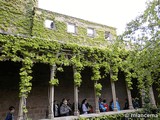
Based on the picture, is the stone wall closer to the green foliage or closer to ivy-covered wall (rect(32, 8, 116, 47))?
the green foliage

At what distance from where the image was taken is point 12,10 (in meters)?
13.1

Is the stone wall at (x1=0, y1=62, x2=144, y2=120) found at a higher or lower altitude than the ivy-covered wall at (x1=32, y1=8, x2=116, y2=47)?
lower

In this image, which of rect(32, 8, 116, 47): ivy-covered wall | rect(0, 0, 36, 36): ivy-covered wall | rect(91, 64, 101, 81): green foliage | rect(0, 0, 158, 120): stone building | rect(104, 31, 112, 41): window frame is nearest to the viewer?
rect(0, 0, 158, 120): stone building

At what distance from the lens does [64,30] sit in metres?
15.7

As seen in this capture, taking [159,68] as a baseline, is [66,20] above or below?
above

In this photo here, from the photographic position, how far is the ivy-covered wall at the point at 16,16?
41.3 feet

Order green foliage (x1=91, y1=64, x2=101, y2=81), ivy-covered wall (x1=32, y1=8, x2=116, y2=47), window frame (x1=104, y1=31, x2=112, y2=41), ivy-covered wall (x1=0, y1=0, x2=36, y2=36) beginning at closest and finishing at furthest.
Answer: green foliage (x1=91, y1=64, x2=101, y2=81)
ivy-covered wall (x1=0, y1=0, x2=36, y2=36)
ivy-covered wall (x1=32, y1=8, x2=116, y2=47)
window frame (x1=104, y1=31, x2=112, y2=41)

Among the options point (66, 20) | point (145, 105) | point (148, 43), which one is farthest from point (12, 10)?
point (145, 105)

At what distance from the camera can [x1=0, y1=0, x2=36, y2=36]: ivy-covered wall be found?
12583 millimetres

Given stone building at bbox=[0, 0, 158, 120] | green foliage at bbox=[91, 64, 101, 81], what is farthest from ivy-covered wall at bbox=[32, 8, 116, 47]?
green foliage at bbox=[91, 64, 101, 81]

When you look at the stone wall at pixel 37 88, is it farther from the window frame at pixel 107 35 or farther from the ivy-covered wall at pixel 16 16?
the window frame at pixel 107 35

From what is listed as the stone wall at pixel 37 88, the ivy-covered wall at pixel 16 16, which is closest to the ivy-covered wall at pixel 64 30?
the ivy-covered wall at pixel 16 16

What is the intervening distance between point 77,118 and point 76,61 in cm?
303

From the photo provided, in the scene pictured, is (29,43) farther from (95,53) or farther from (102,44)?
(102,44)
